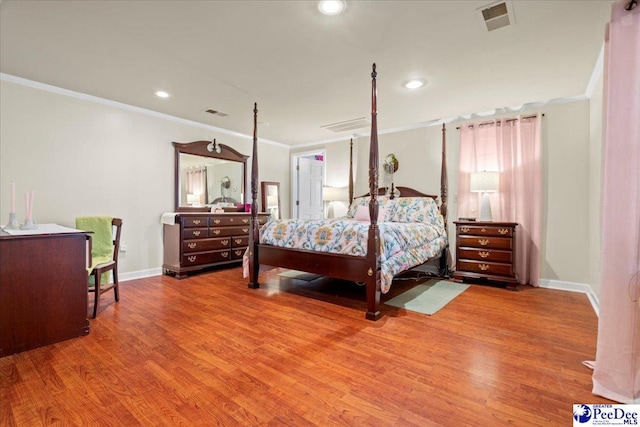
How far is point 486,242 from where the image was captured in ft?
12.4

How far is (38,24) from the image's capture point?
7.29ft

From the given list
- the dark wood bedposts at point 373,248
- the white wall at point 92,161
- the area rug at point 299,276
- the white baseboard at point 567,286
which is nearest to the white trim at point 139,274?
the white wall at point 92,161

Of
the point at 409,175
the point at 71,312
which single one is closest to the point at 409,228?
the point at 409,175

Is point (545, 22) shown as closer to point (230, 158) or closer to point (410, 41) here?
point (410, 41)

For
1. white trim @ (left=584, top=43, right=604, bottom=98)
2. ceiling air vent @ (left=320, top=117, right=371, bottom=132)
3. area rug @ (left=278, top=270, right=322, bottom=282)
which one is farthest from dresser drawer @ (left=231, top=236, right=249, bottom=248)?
white trim @ (left=584, top=43, right=604, bottom=98)

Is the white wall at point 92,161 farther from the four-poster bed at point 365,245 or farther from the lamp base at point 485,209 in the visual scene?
the lamp base at point 485,209

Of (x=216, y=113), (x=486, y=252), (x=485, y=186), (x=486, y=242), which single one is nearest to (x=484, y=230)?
(x=486, y=242)

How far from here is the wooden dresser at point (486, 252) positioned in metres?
3.63

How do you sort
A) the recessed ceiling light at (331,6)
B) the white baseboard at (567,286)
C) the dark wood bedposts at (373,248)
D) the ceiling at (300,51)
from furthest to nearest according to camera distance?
the white baseboard at (567,286) < the dark wood bedposts at (373,248) < the ceiling at (300,51) < the recessed ceiling light at (331,6)

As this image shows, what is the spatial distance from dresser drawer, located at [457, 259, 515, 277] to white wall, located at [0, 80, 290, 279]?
3617 millimetres

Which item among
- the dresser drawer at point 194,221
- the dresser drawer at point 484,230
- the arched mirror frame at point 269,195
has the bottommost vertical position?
the dresser drawer at point 484,230

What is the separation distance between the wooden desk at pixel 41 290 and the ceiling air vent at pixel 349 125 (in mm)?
3682

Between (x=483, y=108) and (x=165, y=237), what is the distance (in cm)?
490

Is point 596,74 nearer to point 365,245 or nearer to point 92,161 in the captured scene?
point 365,245
